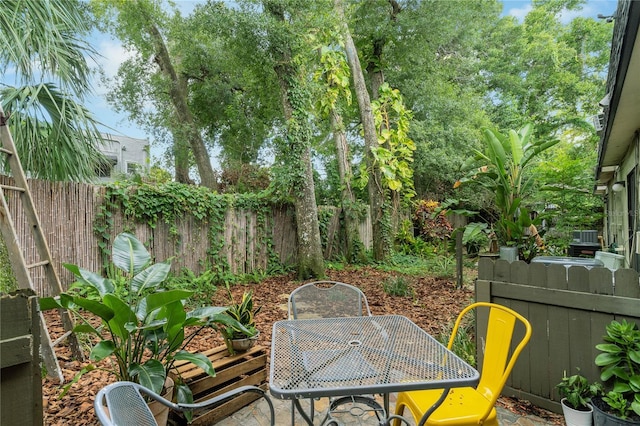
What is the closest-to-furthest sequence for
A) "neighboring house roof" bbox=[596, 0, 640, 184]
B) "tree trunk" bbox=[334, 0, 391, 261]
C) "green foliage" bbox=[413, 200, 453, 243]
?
"neighboring house roof" bbox=[596, 0, 640, 184]
"tree trunk" bbox=[334, 0, 391, 261]
"green foliage" bbox=[413, 200, 453, 243]

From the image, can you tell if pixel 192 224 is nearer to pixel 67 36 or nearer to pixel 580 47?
pixel 67 36

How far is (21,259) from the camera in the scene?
2.46 m

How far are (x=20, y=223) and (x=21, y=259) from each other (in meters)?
2.09

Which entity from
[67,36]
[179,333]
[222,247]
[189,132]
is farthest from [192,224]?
[189,132]

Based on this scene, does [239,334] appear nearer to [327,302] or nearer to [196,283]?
[327,302]

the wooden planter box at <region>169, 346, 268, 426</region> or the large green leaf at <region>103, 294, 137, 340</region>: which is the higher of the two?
the large green leaf at <region>103, 294, 137, 340</region>

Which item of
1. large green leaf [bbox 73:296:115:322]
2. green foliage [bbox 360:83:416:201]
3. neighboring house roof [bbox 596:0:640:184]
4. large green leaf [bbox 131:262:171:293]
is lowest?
large green leaf [bbox 73:296:115:322]

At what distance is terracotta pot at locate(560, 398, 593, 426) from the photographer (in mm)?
2094

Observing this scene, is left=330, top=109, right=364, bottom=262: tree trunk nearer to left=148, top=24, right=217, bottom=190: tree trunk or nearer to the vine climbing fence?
the vine climbing fence

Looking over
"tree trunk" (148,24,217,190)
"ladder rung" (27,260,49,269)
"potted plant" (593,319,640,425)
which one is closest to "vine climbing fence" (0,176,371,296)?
"ladder rung" (27,260,49,269)

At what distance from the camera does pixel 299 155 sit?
22.1 feet

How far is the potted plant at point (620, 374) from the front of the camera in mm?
1917

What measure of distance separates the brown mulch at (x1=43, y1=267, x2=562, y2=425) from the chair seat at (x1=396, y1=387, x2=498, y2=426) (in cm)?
98

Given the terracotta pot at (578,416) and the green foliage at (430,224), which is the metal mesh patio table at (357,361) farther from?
the green foliage at (430,224)
